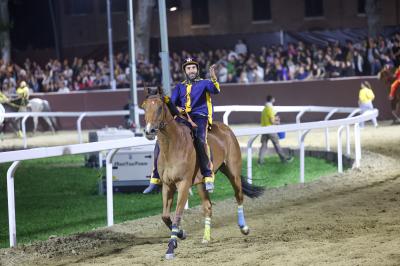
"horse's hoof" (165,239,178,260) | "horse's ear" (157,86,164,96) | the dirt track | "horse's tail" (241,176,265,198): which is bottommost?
the dirt track

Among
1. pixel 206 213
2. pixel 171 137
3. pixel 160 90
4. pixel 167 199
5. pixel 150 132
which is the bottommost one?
pixel 206 213

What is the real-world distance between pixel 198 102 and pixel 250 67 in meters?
22.3

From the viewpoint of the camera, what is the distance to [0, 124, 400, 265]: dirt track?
9.53m

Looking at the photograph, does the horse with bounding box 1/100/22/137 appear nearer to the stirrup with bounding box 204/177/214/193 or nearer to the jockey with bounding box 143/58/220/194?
the jockey with bounding box 143/58/220/194

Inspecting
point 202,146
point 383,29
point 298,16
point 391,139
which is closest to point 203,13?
point 298,16

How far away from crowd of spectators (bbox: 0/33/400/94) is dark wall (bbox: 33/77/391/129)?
0.50m

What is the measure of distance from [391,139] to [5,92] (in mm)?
16743

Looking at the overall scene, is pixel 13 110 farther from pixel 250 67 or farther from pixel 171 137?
pixel 171 137

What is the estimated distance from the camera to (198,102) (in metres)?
11.1

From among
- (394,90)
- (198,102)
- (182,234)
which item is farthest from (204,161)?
(394,90)

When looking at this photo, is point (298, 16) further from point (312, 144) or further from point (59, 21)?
point (312, 144)

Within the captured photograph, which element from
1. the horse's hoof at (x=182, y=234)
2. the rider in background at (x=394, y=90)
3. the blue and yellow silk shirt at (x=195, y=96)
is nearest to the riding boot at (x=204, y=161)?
the blue and yellow silk shirt at (x=195, y=96)

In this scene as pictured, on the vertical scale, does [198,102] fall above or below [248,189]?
above

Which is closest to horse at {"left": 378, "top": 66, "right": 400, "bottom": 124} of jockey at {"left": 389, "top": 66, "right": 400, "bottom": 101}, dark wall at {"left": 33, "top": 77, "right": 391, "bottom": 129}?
jockey at {"left": 389, "top": 66, "right": 400, "bottom": 101}
